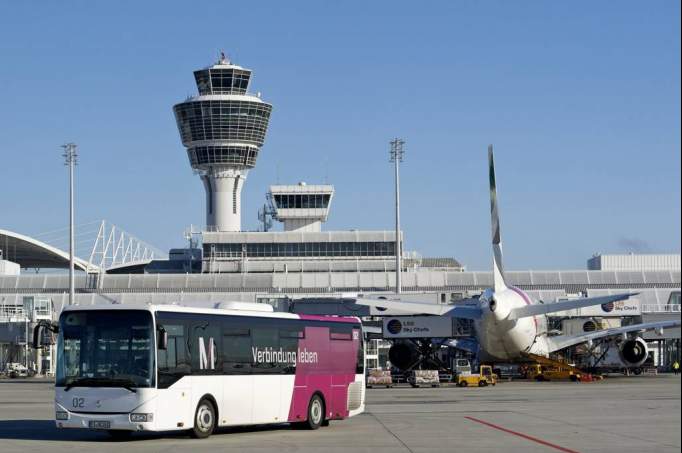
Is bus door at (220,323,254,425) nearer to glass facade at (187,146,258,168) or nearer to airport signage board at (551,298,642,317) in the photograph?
airport signage board at (551,298,642,317)

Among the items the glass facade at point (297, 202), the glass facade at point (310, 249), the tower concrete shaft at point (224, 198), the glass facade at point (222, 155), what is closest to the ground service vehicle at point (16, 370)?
the glass facade at point (310, 249)

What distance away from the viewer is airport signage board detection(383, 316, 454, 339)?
7250cm

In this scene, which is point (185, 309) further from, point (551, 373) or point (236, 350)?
point (551, 373)

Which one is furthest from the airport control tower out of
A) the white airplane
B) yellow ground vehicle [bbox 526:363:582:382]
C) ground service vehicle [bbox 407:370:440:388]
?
ground service vehicle [bbox 407:370:440:388]

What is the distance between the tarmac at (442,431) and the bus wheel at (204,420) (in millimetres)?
384

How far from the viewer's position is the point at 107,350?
1109 inches

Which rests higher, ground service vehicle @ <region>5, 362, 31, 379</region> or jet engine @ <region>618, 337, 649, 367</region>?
jet engine @ <region>618, 337, 649, 367</region>

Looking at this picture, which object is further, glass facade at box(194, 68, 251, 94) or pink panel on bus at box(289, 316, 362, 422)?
glass facade at box(194, 68, 251, 94)

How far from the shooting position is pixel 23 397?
53875 mm

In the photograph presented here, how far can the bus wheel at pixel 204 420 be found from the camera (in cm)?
2911

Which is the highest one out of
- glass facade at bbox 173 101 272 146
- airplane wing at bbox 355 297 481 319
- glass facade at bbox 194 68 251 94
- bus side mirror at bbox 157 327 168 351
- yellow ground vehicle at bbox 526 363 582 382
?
glass facade at bbox 194 68 251 94

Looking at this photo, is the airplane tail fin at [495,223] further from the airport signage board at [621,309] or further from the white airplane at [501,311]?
the airport signage board at [621,309]

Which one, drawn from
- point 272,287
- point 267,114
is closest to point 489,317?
point 272,287

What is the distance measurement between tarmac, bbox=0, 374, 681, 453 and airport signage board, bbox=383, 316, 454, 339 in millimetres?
23794
